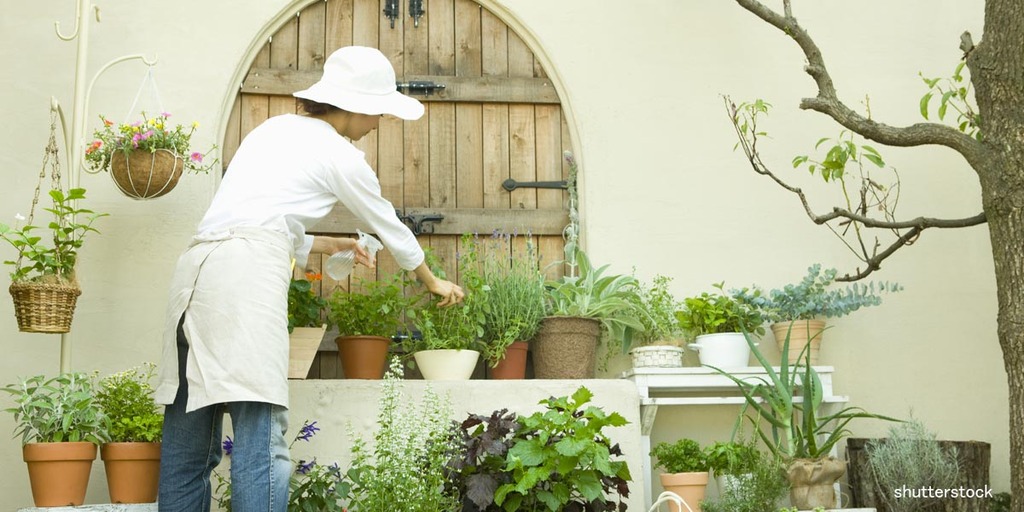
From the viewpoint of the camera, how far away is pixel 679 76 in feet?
14.2

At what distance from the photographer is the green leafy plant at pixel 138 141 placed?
11.8 feet

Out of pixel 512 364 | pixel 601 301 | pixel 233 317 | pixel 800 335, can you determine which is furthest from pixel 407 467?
A: pixel 800 335

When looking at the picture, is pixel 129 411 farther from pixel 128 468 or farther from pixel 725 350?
pixel 725 350

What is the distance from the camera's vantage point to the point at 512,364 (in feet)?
12.5

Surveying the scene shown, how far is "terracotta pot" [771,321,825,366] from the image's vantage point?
3939 millimetres

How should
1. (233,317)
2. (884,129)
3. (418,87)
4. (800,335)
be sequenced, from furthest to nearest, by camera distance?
(418,87), (800,335), (884,129), (233,317)

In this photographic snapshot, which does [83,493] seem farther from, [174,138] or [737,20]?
[737,20]

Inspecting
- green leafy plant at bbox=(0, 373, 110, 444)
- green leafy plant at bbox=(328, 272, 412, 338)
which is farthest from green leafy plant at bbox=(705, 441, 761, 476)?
green leafy plant at bbox=(0, 373, 110, 444)

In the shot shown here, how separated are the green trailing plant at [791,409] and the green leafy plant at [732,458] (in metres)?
0.07

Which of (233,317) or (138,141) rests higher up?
(138,141)

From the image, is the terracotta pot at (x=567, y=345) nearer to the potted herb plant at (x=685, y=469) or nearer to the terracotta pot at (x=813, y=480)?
the potted herb plant at (x=685, y=469)

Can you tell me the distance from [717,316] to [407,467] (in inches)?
58.5

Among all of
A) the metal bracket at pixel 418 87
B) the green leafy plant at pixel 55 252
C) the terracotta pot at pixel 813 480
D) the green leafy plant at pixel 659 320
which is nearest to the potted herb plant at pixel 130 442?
the green leafy plant at pixel 55 252

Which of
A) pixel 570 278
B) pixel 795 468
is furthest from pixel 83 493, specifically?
pixel 795 468
